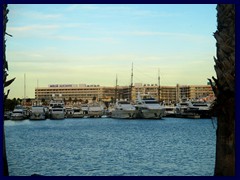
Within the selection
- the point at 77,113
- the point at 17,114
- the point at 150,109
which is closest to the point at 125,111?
the point at 150,109

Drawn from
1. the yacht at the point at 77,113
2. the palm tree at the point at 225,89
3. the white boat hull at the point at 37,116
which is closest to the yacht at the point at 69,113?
the yacht at the point at 77,113

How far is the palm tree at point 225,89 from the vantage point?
6.76 meters

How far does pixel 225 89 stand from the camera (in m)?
6.93

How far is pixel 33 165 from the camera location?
2003cm

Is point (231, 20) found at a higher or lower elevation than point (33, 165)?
higher

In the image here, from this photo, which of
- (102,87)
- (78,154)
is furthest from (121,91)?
(78,154)

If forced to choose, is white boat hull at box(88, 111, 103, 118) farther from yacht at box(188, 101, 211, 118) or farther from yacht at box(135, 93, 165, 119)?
yacht at box(188, 101, 211, 118)

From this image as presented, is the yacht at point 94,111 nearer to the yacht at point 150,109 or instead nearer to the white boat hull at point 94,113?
the white boat hull at point 94,113

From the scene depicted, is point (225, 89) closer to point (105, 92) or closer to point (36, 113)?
point (36, 113)

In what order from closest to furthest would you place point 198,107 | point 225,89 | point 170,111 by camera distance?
1. point 225,89
2. point 198,107
3. point 170,111
